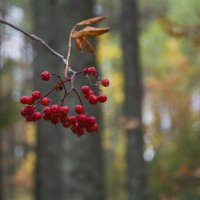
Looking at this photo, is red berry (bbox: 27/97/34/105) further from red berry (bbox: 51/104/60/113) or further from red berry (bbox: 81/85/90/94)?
red berry (bbox: 81/85/90/94)

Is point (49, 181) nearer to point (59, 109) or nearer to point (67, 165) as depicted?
point (67, 165)

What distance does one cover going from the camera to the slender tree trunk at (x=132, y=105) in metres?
7.96

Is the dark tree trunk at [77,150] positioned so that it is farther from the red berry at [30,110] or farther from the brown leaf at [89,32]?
the red berry at [30,110]

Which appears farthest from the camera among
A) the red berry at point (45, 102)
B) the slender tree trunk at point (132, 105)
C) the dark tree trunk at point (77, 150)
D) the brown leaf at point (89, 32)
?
the slender tree trunk at point (132, 105)

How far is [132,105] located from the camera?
820 centimetres

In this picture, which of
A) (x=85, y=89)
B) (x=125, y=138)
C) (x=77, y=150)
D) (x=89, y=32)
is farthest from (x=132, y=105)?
(x=85, y=89)

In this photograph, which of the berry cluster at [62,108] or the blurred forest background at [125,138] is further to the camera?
the blurred forest background at [125,138]

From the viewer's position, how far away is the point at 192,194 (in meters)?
7.48

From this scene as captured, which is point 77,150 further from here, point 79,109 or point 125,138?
point 125,138

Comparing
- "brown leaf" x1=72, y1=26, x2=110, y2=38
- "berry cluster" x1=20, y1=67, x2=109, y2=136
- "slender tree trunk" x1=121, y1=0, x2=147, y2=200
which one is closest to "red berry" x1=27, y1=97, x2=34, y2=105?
"berry cluster" x1=20, y1=67, x2=109, y2=136

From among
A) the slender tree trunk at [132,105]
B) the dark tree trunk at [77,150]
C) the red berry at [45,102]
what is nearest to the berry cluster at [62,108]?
the red berry at [45,102]

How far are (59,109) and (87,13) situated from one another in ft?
12.7

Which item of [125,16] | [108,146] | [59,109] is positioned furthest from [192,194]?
[108,146]

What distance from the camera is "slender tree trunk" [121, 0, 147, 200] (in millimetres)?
7955
